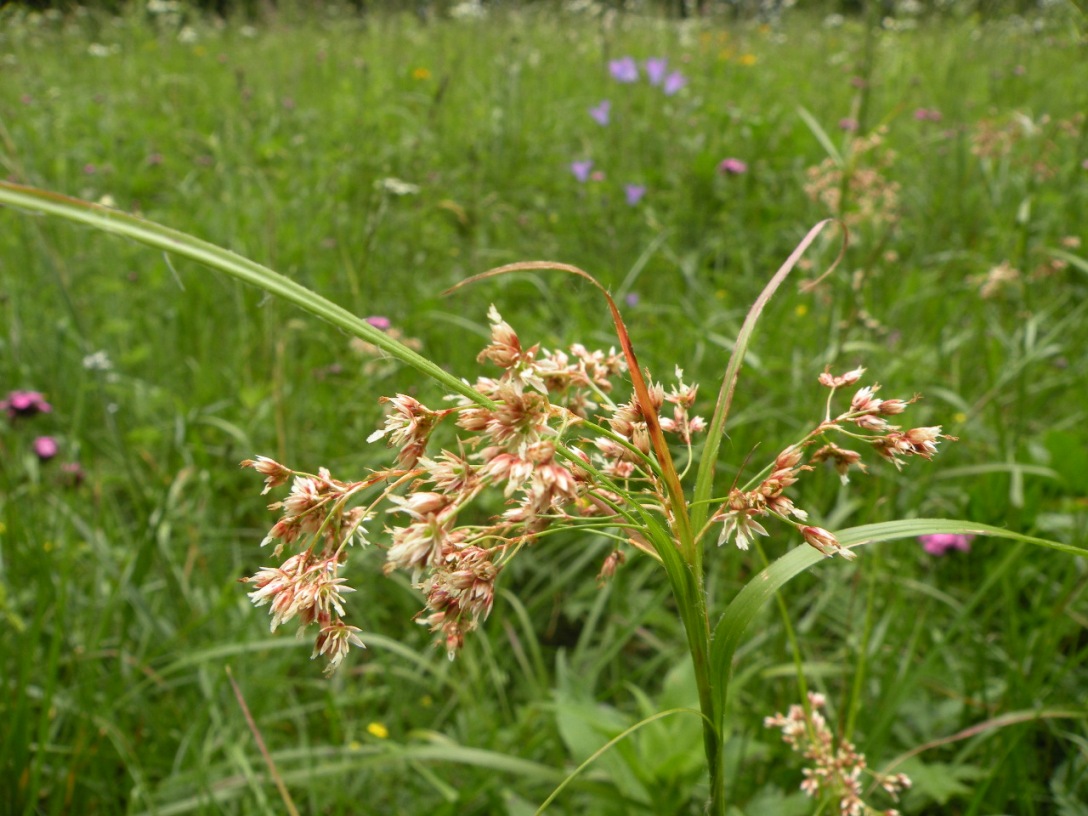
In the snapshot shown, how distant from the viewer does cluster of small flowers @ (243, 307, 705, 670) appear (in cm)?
52

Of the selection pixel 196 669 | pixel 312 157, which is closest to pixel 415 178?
pixel 312 157

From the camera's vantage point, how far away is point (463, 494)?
1.76 feet

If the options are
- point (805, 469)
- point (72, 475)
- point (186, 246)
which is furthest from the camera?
point (72, 475)

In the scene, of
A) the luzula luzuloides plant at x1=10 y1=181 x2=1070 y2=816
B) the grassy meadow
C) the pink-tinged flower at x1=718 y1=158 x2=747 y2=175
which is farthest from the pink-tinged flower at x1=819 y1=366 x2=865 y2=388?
the pink-tinged flower at x1=718 y1=158 x2=747 y2=175

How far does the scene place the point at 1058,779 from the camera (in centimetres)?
135

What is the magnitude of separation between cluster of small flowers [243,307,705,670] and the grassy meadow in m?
0.24

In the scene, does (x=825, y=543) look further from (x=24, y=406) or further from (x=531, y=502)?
(x=24, y=406)

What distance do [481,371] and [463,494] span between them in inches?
81.2

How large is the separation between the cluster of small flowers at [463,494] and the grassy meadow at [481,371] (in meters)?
0.24

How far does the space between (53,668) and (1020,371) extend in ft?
6.77

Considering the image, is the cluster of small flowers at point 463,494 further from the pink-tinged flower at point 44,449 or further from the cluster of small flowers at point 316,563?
the pink-tinged flower at point 44,449

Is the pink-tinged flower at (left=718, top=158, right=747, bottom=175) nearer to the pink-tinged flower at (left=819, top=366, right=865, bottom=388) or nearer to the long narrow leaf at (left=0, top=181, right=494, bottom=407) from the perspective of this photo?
the pink-tinged flower at (left=819, top=366, right=865, bottom=388)

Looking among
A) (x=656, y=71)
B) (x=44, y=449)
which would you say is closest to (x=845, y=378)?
(x=44, y=449)

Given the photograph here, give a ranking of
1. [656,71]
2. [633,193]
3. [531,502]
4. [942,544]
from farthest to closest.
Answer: [656,71]
[633,193]
[942,544]
[531,502]
